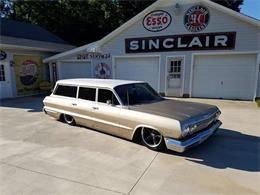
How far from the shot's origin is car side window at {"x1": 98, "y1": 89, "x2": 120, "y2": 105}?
5.10 metres

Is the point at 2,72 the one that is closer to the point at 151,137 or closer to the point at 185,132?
→ the point at 151,137

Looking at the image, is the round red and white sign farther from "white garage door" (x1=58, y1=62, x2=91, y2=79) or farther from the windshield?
the windshield

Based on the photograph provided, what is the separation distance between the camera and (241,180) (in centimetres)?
342

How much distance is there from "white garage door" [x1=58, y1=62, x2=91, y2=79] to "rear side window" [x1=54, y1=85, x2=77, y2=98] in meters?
7.24

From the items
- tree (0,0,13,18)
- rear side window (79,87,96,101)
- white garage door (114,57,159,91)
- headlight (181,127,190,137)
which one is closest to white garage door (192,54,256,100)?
white garage door (114,57,159,91)

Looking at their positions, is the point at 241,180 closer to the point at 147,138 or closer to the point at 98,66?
the point at 147,138

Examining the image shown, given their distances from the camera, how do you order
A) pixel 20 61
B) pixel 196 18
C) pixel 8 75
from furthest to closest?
pixel 20 61 → pixel 8 75 → pixel 196 18

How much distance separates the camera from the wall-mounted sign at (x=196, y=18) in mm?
10555

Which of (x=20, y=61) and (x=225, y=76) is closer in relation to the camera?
(x=225, y=76)

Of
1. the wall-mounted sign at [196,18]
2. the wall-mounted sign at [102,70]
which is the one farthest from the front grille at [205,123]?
the wall-mounted sign at [102,70]

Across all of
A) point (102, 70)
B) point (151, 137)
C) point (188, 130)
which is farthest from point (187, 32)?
point (188, 130)

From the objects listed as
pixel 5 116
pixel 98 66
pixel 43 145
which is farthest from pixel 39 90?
pixel 43 145

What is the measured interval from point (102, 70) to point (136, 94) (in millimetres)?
8291

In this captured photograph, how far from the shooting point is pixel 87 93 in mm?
5801
